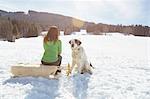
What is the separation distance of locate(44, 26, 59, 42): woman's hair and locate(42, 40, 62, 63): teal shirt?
0.09 metres

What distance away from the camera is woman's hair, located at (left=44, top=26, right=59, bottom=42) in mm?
7680

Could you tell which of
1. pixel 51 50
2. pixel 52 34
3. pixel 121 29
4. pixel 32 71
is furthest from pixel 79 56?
pixel 121 29

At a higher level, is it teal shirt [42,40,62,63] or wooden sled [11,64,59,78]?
teal shirt [42,40,62,63]

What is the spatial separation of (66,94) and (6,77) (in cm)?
198

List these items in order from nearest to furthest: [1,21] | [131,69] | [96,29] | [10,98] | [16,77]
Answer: [10,98] → [16,77] → [131,69] → [1,21] → [96,29]

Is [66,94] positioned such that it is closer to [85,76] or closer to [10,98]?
[10,98]

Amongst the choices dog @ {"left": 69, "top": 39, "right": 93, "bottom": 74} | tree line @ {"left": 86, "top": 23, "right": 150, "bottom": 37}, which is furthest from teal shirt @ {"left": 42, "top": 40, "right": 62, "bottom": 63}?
tree line @ {"left": 86, "top": 23, "right": 150, "bottom": 37}

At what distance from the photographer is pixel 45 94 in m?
6.00

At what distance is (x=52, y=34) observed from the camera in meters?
7.75

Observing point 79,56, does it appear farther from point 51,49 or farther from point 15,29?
point 15,29

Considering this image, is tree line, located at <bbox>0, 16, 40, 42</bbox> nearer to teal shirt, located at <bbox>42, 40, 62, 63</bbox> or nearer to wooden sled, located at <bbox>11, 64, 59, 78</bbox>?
teal shirt, located at <bbox>42, 40, 62, 63</bbox>

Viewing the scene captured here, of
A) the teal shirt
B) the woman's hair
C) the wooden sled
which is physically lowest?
the wooden sled

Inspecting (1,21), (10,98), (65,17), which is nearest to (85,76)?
(10,98)

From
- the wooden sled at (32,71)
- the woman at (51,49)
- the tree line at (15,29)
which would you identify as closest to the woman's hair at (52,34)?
the woman at (51,49)
